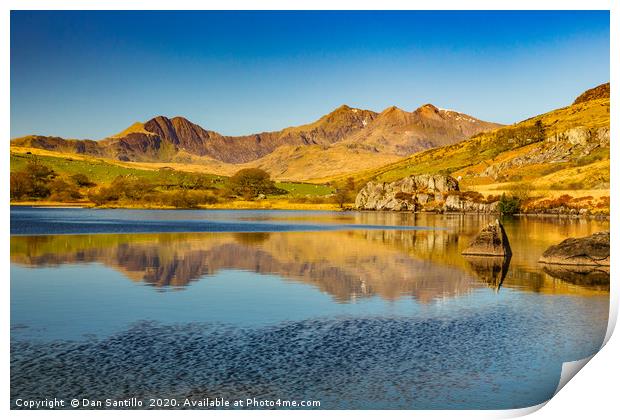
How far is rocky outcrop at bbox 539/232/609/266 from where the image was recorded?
31703 mm

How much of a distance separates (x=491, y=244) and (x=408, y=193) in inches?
3664

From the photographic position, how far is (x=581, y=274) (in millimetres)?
29984

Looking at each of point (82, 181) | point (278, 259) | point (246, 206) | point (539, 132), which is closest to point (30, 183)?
point (82, 181)

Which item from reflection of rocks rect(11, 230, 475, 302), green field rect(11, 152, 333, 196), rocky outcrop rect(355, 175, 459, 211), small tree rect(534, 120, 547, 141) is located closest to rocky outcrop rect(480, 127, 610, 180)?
small tree rect(534, 120, 547, 141)

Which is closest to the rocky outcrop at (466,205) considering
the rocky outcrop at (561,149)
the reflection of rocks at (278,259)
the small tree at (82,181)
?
the rocky outcrop at (561,149)

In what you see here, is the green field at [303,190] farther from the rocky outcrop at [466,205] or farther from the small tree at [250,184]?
the rocky outcrop at [466,205]

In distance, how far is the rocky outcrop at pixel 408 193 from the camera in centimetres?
12431

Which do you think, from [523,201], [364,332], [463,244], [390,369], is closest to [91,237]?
[463,244]

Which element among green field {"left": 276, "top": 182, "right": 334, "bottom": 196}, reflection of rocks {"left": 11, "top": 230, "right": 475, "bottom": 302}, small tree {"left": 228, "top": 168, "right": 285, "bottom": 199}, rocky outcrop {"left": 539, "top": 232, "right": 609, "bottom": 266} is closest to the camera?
reflection of rocks {"left": 11, "top": 230, "right": 475, "bottom": 302}

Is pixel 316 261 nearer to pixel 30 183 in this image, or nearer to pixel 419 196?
pixel 30 183

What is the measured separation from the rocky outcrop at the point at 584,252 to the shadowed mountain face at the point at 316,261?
5.45 ft

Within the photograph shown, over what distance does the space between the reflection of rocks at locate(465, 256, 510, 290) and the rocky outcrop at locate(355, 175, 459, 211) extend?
8638 cm

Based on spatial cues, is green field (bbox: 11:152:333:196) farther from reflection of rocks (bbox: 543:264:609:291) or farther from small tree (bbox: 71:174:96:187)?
reflection of rocks (bbox: 543:264:609:291)

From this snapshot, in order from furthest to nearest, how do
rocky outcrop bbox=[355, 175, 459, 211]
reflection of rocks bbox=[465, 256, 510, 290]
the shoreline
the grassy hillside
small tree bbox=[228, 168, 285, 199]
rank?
1. small tree bbox=[228, 168, 285, 199]
2. rocky outcrop bbox=[355, 175, 459, 211]
3. the shoreline
4. the grassy hillside
5. reflection of rocks bbox=[465, 256, 510, 290]
